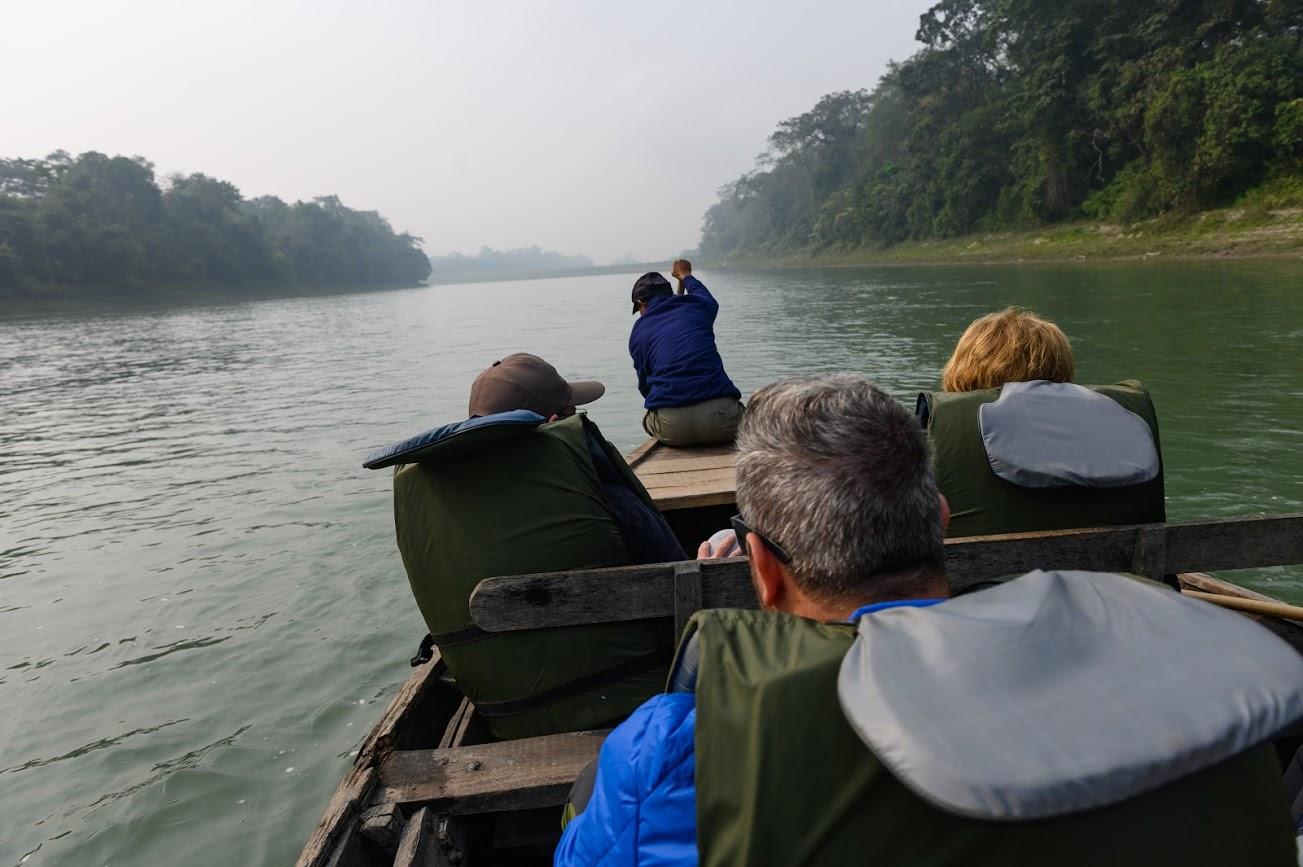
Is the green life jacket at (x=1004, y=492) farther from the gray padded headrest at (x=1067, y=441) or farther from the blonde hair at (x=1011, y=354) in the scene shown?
the blonde hair at (x=1011, y=354)

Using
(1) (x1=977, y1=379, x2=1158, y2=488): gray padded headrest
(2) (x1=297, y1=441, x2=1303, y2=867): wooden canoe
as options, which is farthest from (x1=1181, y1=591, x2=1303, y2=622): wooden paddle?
(1) (x1=977, y1=379, x2=1158, y2=488): gray padded headrest

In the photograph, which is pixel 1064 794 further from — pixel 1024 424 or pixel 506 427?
pixel 1024 424

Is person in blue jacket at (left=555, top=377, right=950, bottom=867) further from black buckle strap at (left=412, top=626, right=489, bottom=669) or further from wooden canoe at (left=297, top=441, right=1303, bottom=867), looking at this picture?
black buckle strap at (left=412, top=626, right=489, bottom=669)

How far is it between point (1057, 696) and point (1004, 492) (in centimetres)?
184

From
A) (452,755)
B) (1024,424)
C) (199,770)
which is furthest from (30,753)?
(1024,424)

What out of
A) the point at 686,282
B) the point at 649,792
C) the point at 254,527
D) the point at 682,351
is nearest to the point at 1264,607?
the point at 649,792

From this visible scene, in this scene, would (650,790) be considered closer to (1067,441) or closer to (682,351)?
(1067,441)

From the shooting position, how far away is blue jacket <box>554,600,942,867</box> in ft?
3.40

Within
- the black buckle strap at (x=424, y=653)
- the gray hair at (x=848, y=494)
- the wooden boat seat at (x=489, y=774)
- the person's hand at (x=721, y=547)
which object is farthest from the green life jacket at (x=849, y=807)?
the black buckle strap at (x=424, y=653)

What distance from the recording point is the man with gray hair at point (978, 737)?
796 millimetres

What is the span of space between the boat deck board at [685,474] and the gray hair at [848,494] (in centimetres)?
287

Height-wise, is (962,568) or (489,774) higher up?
(962,568)

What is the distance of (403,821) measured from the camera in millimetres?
2084

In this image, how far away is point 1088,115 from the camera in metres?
38.6
